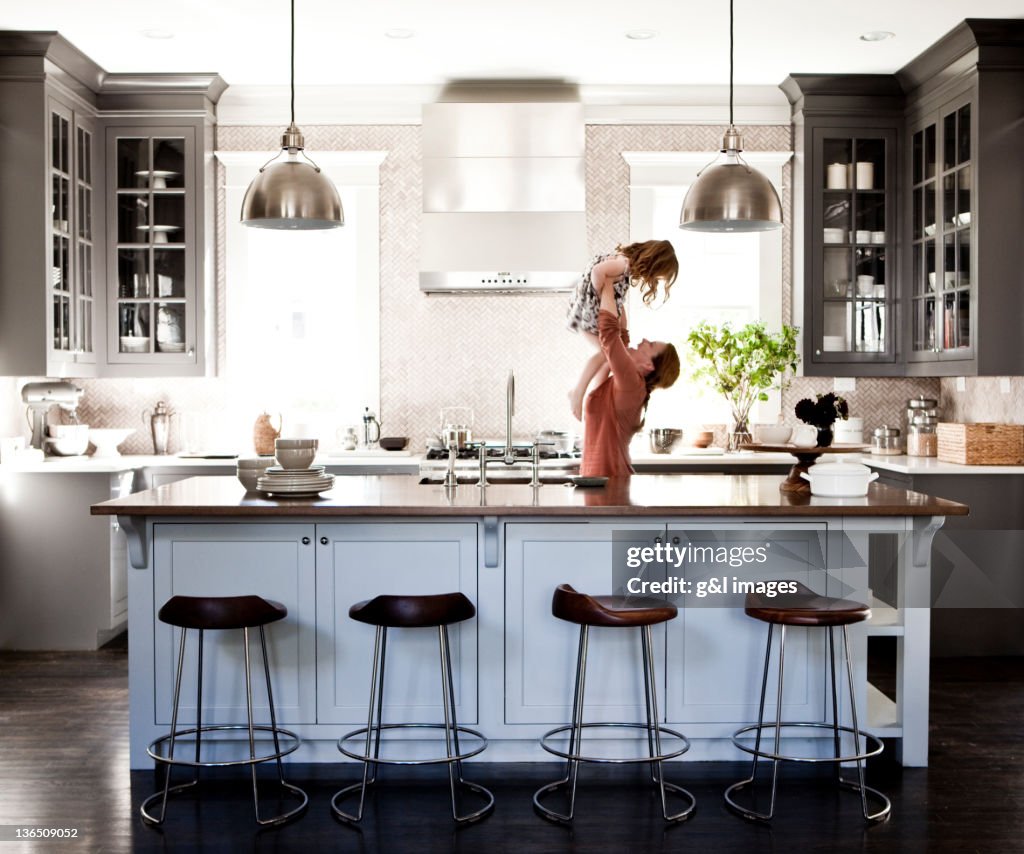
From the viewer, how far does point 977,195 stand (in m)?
5.12

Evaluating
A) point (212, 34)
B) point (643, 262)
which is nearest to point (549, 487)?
point (643, 262)

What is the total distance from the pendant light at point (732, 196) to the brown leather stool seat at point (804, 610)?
4.44 feet

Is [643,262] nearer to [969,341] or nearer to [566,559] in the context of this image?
[566,559]

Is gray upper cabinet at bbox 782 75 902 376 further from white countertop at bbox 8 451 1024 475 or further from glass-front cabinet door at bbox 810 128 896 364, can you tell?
white countertop at bbox 8 451 1024 475

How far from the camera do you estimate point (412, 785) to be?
3.46 m

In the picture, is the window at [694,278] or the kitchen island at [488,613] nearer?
the kitchen island at [488,613]

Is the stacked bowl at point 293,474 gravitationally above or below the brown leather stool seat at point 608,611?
above

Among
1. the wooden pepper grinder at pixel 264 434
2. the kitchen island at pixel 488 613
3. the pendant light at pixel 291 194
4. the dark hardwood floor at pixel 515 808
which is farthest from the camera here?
the wooden pepper grinder at pixel 264 434

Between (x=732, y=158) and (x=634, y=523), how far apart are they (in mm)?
1412

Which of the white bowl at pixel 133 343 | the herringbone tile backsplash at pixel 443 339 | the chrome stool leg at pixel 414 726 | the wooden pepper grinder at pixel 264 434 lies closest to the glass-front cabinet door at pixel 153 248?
the white bowl at pixel 133 343

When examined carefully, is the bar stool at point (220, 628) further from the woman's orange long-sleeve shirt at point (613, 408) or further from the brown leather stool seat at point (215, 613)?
the woman's orange long-sleeve shirt at point (613, 408)

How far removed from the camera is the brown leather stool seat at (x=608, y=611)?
10.1 feet

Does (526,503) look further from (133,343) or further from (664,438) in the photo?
(133,343)

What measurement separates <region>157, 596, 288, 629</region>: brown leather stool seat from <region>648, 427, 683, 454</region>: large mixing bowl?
3124mm
